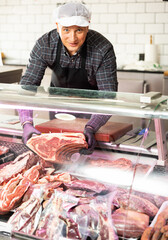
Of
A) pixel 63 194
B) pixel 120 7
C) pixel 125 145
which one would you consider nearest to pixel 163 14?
pixel 120 7

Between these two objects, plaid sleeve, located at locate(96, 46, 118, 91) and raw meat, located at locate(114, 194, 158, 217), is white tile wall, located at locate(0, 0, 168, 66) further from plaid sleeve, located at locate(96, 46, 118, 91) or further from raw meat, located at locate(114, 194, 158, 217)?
raw meat, located at locate(114, 194, 158, 217)

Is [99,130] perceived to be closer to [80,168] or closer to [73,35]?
[80,168]

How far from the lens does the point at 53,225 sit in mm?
1240

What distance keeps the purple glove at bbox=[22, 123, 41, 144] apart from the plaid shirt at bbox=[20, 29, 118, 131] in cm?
78

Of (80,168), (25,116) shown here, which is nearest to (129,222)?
(80,168)

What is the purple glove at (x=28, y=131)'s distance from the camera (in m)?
1.60

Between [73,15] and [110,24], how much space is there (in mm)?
2835

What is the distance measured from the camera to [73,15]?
2.07m

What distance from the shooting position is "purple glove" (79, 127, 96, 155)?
153 centimetres

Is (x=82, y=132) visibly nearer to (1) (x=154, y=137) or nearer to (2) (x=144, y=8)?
(1) (x=154, y=137)

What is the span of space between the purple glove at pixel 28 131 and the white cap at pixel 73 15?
72 cm

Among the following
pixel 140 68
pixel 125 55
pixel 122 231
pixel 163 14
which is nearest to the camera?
pixel 122 231

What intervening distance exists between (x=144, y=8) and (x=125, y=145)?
3.44 meters

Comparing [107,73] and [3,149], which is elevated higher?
[107,73]
